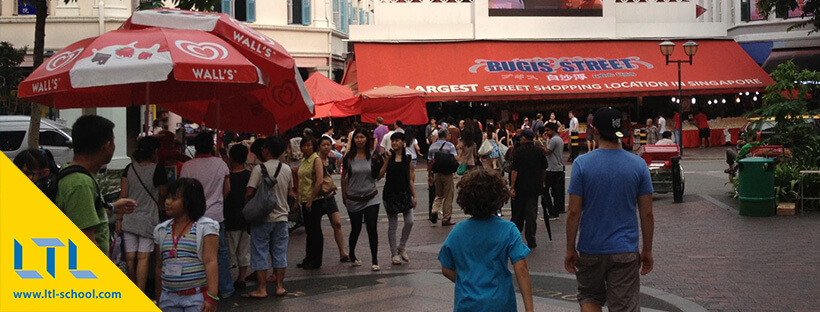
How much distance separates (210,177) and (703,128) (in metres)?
27.0

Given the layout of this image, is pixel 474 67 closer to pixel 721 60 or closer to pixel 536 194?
pixel 721 60

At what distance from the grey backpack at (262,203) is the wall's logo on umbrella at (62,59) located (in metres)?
2.13

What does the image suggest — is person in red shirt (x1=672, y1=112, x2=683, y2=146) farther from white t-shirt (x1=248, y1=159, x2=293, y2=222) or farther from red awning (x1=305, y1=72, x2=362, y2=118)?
white t-shirt (x1=248, y1=159, x2=293, y2=222)

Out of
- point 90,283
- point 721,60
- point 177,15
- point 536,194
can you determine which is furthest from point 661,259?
point 721,60

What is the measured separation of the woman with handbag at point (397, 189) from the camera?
37.3 ft

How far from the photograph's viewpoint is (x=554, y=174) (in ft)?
50.9

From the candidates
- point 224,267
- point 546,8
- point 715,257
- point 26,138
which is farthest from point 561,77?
point 224,267

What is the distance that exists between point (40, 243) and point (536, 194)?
910 cm

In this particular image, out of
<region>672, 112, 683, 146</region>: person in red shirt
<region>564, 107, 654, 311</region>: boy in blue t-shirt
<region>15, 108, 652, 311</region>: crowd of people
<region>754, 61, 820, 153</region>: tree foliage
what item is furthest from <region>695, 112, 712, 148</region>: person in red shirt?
<region>564, 107, 654, 311</region>: boy in blue t-shirt

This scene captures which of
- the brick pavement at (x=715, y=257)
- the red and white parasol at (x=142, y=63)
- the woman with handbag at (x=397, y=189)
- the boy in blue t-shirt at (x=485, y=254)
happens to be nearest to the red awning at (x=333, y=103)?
the brick pavement at (x=715, y=257)

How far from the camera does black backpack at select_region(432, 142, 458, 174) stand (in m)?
14.5

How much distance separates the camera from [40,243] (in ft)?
12.6

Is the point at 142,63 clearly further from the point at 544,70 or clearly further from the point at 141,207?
the point at 544,70

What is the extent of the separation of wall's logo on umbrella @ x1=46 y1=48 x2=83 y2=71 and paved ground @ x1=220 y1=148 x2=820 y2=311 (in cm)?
268
